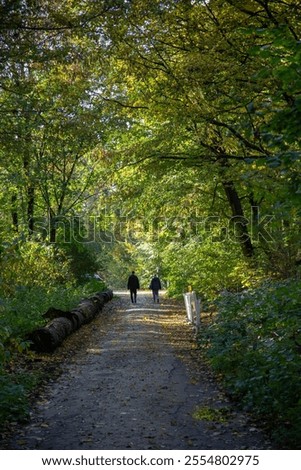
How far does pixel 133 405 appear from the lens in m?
7.78

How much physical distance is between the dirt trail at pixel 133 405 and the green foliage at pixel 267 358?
0.28 meters

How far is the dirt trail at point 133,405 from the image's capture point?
609 centimetres

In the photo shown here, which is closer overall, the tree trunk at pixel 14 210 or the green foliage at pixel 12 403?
the green foliage at pixel 12 403

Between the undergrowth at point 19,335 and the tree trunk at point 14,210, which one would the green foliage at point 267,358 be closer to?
the undergrowth at point 19,335

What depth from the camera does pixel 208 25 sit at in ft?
38.4

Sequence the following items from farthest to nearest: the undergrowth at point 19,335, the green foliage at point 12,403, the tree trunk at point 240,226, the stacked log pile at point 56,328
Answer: the tree trunk at point 240,226 < the stacked log pile at point 56,328 < the undergrowth at point 19,335 < the green foliage at point 12,403

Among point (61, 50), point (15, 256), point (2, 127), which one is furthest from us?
point (2, 127)

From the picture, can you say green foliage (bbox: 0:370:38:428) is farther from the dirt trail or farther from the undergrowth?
the dirt trail

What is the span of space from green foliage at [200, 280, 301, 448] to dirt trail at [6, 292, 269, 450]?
279 millimetres

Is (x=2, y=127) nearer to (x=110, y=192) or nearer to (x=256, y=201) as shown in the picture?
(x=110, y=192)

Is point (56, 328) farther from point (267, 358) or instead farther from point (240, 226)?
point (240, 226)

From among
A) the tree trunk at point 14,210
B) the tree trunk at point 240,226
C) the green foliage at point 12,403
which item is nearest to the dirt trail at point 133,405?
the green foliage at point 12,403

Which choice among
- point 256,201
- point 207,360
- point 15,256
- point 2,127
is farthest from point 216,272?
point 15,256
